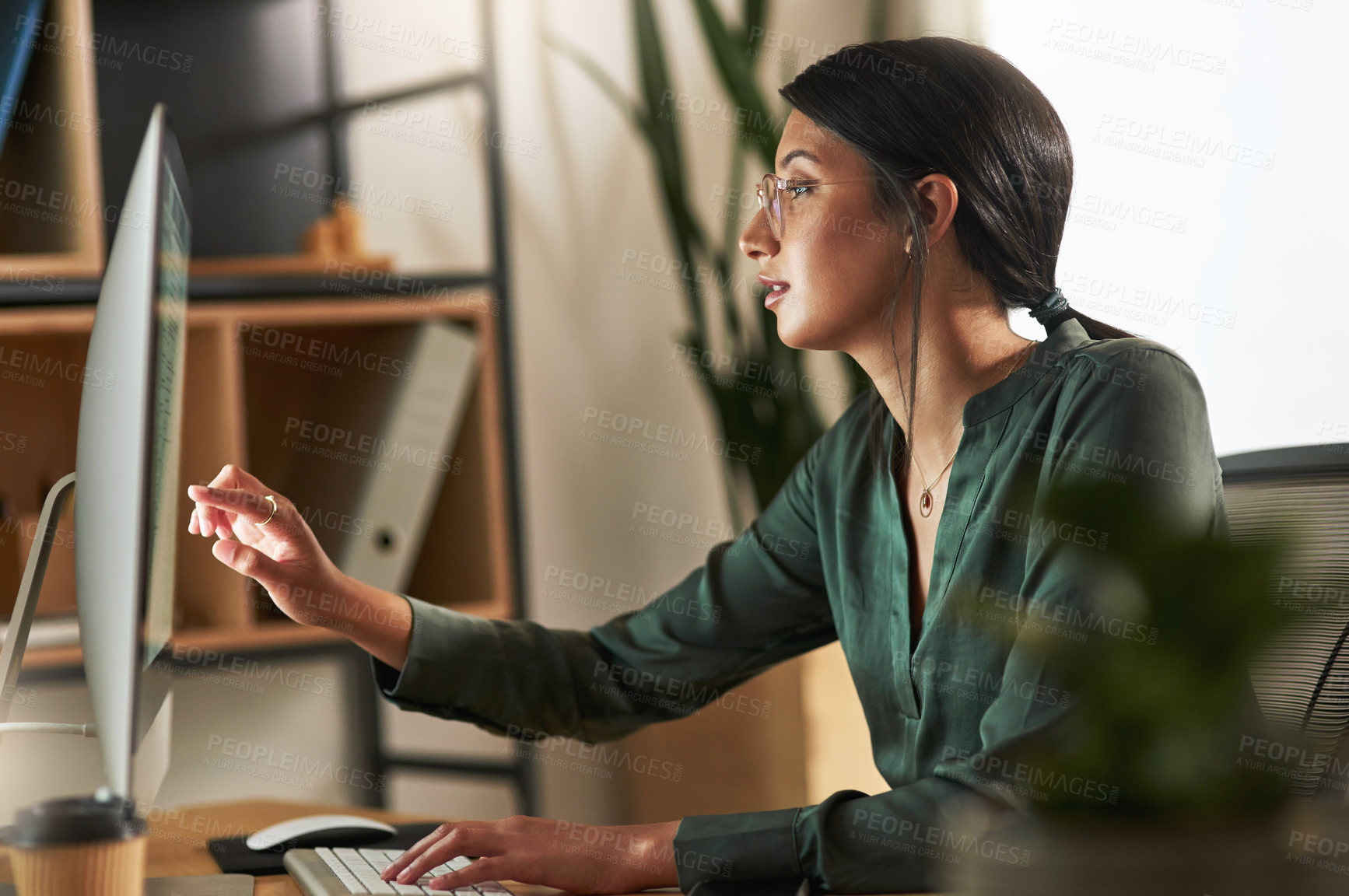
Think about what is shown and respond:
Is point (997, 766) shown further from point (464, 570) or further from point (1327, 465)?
point (464, 570)

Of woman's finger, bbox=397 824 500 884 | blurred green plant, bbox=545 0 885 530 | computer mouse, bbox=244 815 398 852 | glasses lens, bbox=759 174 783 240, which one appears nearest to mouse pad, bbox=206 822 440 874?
computer mouse, bbox=244 815 398 852

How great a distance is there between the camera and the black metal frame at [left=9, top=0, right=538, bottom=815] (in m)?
1.74

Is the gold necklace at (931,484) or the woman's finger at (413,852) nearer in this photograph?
the woman's finger at (413,852)

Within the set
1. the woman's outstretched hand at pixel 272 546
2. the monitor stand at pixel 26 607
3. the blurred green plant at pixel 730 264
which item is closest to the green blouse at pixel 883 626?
the woman's outstretched hand at pixel 272 546

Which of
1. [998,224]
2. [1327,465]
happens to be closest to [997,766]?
[1327,465]

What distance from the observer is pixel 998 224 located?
1.08 m

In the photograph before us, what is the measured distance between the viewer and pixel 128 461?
617mm

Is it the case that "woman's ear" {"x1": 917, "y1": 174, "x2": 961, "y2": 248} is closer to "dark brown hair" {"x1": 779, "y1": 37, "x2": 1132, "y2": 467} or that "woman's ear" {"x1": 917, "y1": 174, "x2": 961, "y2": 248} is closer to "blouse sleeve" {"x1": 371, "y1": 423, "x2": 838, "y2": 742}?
"dark brown hair" {"x1": 779, "y1": 37, "x2": 1132, "y2": 467}

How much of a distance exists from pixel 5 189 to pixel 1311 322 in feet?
6.31

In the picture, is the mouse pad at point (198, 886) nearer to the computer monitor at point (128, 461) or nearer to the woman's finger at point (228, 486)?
the computer monitor at point (128, 461)

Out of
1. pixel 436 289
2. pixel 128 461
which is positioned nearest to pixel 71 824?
pixel 128 461

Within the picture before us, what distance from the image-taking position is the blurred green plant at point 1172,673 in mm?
347

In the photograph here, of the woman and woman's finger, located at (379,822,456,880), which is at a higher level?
the woman

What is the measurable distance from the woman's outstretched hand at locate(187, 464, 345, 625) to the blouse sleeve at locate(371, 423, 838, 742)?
14 cm
